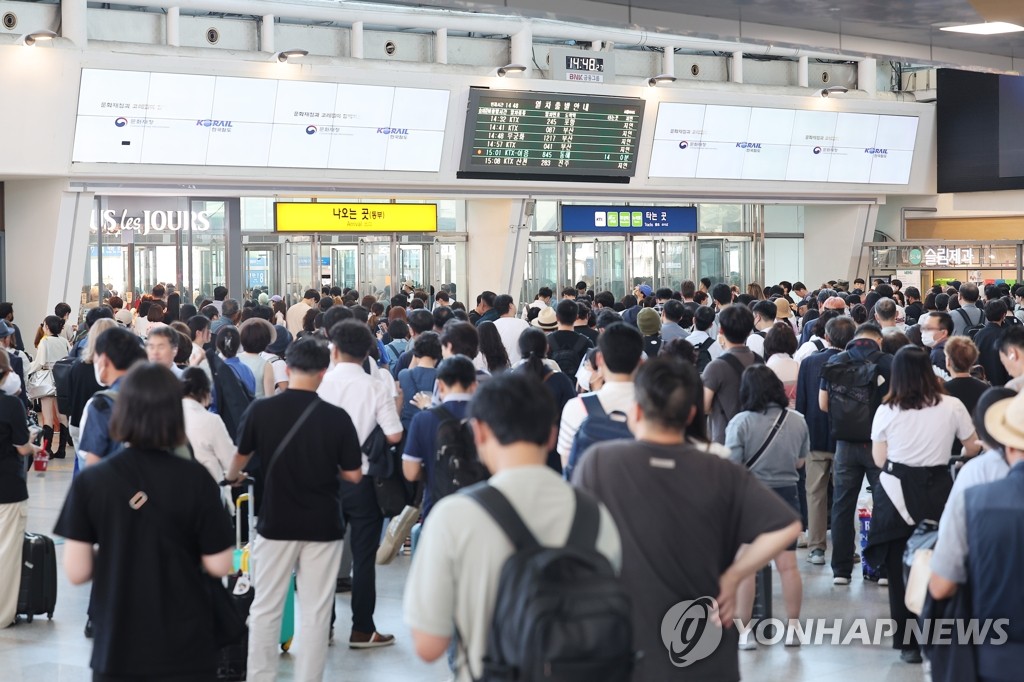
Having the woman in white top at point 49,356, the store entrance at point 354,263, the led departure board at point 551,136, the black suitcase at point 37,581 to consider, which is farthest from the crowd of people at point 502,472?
the store entrance at point 354,263

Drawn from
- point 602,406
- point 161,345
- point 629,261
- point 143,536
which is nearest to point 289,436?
point 602,406

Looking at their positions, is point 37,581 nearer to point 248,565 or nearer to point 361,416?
point 248,565

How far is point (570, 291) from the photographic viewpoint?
12359 millimetres

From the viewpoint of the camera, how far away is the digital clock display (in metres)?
17.4

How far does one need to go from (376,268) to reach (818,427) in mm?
11554

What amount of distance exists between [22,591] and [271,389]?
5.42 feet

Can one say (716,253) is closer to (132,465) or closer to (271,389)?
(271,389)

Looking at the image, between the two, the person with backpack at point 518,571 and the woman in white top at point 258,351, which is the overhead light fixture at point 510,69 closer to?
the woman in white top at point 258,351

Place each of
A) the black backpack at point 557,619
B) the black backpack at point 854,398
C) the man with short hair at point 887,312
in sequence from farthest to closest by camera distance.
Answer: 1. the man with short hair at point 887,312
2. the black backpack at point 854,398
3. the black backpack at point 557,619

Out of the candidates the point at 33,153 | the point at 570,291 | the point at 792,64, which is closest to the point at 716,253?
the point at 792,64

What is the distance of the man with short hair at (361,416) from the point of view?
18.3ft

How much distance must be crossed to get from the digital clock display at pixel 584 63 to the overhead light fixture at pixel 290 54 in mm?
4090

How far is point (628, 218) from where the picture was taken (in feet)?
66.1

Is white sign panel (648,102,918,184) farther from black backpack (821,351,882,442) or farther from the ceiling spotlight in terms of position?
black backpack (821,351,882,442)
